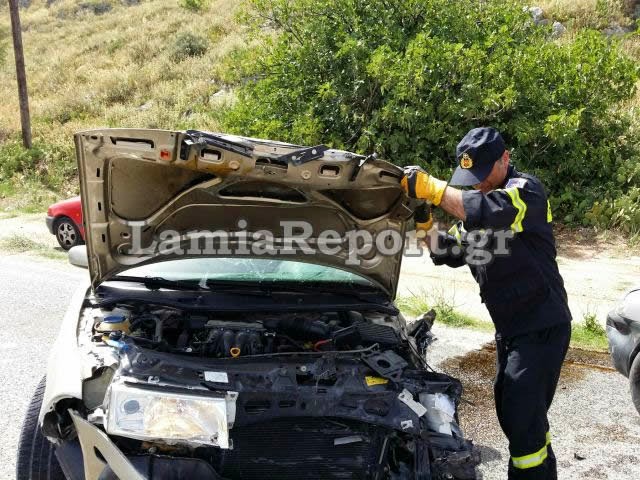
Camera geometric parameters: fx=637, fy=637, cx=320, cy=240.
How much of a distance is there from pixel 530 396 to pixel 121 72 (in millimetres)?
24482

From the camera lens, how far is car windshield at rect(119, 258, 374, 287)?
376cm

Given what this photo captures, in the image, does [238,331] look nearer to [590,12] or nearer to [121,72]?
[590,12]

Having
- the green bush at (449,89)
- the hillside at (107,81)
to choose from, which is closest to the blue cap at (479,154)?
the green bush at (449,89)

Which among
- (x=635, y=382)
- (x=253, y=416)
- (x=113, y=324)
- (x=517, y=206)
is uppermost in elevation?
(x=517, y=206)

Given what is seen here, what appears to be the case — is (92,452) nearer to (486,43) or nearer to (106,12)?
(486,43)

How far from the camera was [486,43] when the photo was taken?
10594 mm

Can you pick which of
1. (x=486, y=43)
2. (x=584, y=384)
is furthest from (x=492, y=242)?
(x=486, y=43)

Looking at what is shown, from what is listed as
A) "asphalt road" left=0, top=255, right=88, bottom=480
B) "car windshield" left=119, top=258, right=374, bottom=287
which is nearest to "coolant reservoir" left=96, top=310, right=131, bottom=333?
"car windshield" left=119, top=258, right=374, bottom=287

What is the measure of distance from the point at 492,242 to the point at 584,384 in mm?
2479

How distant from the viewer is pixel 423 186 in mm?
3105

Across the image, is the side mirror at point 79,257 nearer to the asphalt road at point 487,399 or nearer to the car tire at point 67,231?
the asphalt road at point 487,399

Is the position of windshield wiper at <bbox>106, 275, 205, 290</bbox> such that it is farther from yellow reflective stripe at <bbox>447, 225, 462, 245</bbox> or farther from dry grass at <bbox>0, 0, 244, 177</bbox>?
dry grass at <bbox>0, 0, 244, 177</bbox>

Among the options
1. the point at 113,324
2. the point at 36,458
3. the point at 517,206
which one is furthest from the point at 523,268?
the point at 36,458

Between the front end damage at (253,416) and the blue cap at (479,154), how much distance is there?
103 cm
